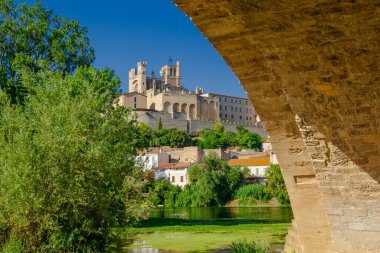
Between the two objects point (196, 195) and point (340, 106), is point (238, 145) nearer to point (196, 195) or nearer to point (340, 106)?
point (196, 195)

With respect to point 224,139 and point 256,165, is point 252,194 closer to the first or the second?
→ point 256,165

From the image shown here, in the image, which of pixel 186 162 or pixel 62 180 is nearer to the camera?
pixel 62 180

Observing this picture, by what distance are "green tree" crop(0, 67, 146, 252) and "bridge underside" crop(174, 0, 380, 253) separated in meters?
5.27

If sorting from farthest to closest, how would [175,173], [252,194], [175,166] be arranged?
[175,166]
[175,173]
[252,194]

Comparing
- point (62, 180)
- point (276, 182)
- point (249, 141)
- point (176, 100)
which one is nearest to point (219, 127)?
point (249, 141)

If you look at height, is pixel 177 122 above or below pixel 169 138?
above

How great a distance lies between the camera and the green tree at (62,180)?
9227mm

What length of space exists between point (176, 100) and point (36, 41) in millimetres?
68910

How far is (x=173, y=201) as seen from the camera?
48719mm

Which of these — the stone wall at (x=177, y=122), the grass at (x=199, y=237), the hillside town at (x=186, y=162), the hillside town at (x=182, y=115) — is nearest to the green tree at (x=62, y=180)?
the grass at (x=199, y=237)

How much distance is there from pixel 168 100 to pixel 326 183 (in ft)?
276

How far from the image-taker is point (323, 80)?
353 cm

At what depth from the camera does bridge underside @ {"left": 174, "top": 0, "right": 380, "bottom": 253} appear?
2.98 meters

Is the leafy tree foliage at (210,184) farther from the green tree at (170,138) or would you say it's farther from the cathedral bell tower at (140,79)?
the cathedral bell tower at (140,79)
